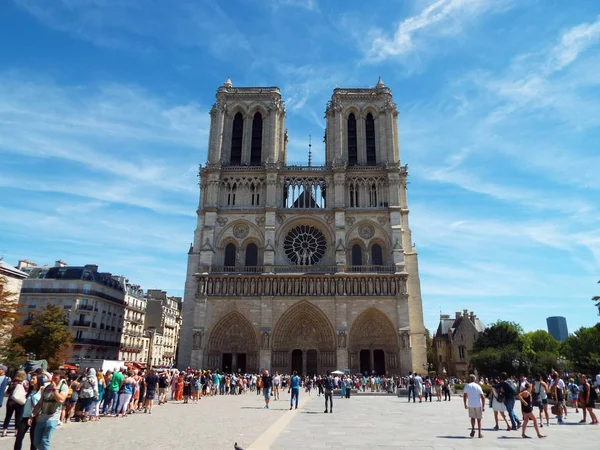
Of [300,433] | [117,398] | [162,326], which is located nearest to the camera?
[300,433]

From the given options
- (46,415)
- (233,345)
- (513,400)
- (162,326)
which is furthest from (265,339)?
(46,415)

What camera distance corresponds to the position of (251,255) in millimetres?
36125

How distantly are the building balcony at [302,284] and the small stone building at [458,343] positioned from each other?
1253 centimetres

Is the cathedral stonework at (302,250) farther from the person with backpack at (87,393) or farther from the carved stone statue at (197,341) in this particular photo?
the person with backpack at (87,393)

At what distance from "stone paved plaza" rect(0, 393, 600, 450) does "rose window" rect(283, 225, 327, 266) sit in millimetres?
23234

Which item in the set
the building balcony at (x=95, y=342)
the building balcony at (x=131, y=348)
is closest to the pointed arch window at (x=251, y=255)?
the building balcony at (x=95, y=342)

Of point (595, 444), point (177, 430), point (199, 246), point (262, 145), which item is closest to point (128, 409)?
point (177, 430)

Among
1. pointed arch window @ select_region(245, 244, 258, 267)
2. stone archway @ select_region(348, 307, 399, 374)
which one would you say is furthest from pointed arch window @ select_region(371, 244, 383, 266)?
pointed arch window @ select_region(245, 244, 258, 267)

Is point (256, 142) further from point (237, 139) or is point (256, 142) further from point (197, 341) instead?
point (197, 341)

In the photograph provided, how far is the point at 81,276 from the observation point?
3659 centimetres

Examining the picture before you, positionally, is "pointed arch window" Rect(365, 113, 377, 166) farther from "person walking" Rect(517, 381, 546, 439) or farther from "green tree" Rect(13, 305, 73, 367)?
"person walking" Rect(517, 381, 546, 439)

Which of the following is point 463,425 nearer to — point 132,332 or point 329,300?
point 329,300

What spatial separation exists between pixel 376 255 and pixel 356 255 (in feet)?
5.22

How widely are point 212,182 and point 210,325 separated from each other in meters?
11.5
